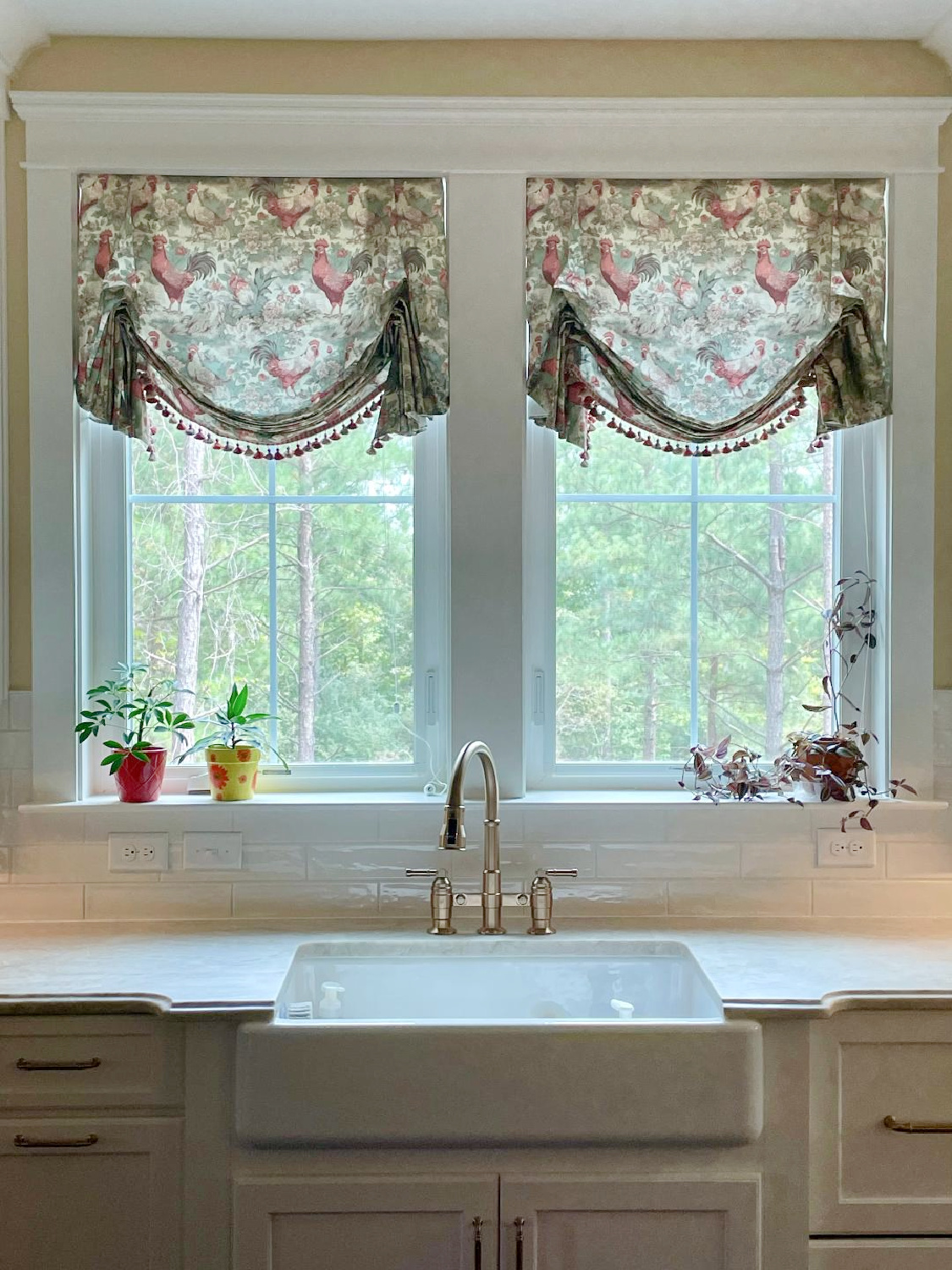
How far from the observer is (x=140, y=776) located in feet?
7.64

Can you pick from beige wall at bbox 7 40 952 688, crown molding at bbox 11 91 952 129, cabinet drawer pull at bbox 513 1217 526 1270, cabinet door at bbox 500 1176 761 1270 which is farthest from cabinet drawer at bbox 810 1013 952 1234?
crown molding at bbox 11 91 952 129

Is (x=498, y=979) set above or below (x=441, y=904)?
below

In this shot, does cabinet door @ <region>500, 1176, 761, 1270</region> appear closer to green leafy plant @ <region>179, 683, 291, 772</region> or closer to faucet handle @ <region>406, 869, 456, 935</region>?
faucet handle @ <region>406, 869, 456, 935</region>

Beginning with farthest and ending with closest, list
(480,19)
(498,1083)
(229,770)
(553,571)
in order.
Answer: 1. (553,571)
2. (229,770)
3. (480,19)
4. (498,1083)

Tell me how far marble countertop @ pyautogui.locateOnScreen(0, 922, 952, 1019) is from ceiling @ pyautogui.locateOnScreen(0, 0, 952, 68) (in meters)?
1.89

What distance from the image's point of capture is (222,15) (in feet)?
7.29

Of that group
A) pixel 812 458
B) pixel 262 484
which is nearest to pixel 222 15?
pixel 262 484

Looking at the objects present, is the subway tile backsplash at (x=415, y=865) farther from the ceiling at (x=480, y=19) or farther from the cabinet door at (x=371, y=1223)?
the ceiling at (x=480, y=19)

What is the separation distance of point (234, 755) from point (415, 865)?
472 millimetres

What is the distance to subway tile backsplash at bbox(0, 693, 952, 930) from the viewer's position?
231 cm

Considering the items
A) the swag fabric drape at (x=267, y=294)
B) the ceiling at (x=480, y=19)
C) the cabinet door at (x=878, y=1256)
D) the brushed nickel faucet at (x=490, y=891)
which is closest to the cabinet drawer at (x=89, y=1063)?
the brushed nickel faucet at (x=490, y=891)

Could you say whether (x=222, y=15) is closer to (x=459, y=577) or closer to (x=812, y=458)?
(x=459, y=577)

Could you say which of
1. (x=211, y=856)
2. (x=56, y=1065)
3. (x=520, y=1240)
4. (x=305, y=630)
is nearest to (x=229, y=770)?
(x=211, y=856)

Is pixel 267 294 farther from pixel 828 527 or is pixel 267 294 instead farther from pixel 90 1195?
pixel 90 1195
